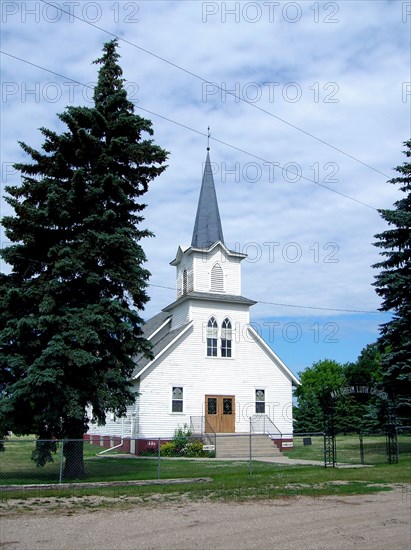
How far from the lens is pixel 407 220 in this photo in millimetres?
24531

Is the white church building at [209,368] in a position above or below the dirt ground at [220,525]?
above

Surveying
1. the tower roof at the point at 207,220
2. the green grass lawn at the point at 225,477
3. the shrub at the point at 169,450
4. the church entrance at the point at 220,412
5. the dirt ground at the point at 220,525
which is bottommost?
the shrub at the point at 169,450

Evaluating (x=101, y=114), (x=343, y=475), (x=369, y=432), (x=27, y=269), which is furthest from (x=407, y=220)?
(x=27, y=269)

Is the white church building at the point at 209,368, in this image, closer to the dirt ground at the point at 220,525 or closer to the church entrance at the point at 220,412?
the church entrance at the point at 220,412

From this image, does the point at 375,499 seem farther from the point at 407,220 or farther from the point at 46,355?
the point at 407,220

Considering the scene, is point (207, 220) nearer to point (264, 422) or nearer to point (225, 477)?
point (264, 422)

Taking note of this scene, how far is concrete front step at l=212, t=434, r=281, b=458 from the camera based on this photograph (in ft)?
89.5

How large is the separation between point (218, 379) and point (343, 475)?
1390 centimetres

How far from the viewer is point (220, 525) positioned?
33.1 ft

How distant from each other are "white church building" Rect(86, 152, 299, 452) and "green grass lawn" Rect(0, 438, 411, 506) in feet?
21.6

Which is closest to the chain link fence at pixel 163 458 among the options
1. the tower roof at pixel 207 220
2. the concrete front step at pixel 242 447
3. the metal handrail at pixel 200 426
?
the concrete front step at pixel 242 447

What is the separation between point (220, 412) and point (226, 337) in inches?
158

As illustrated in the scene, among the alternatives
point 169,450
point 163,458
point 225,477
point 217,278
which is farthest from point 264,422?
point 225,477

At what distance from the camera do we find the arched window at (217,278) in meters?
33.1
